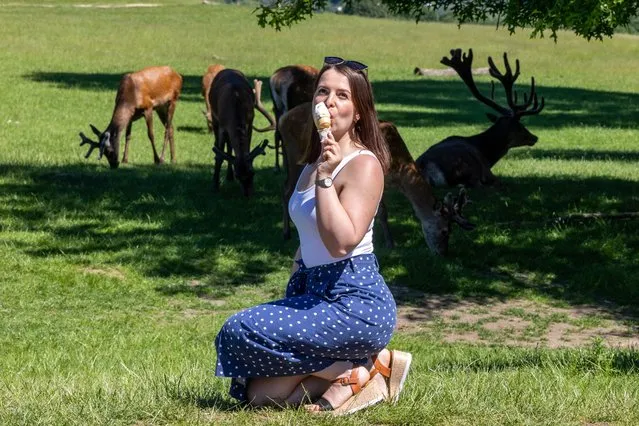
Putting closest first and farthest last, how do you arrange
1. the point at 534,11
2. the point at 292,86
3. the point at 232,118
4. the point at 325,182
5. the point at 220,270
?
the point at 325,182 < the point at 220,270 < the point at 534,11 < the point at 232,118 < the point at 292,86

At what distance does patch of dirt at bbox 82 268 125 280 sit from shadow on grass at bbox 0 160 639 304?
16 cm

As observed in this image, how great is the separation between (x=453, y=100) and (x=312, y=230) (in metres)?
28.4

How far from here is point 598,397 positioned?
16.8 ft

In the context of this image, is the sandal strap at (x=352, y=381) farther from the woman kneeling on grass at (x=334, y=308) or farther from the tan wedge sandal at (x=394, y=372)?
the tan wedge sandal at (x=394, y=372)

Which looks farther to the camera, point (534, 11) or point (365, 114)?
point (534, 11)

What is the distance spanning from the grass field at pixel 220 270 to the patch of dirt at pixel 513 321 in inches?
3.0

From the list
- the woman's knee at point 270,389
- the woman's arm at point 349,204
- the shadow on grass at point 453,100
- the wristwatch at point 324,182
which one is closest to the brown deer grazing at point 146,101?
the shadow on grass at point 453,100

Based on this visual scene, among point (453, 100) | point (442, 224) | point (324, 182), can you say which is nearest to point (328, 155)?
point (324, 182)

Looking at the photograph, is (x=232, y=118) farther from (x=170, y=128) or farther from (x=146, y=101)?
(x=146, y=101)

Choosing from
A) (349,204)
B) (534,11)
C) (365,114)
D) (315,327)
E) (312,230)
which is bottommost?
(315,327)

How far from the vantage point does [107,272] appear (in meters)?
11.1

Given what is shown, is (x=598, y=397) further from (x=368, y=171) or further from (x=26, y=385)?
(x=26, y=385)

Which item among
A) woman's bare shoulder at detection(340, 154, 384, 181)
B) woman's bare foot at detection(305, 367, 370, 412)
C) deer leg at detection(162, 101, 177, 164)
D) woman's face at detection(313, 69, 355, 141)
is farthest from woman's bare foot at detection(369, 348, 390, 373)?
deer leg at detection(162, 101, 177, 164)

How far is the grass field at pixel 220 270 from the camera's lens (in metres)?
4.90
